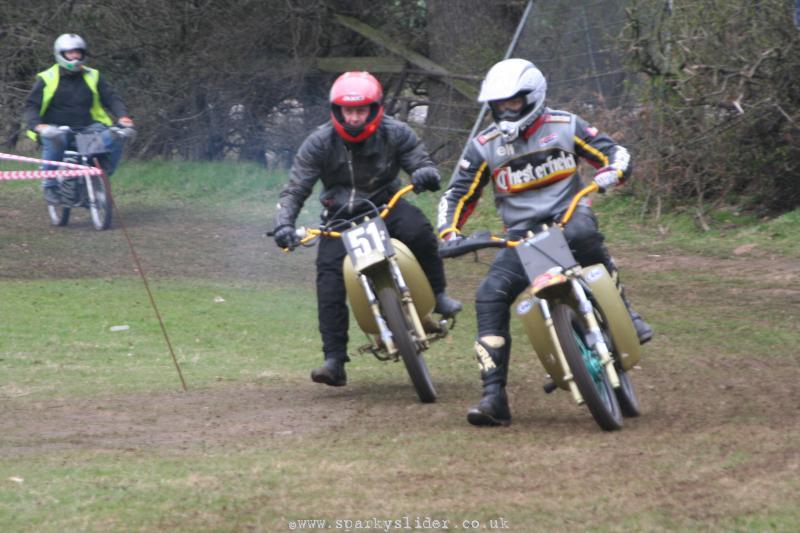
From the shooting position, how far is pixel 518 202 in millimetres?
7246

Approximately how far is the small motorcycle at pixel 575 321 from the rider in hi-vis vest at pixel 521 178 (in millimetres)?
174

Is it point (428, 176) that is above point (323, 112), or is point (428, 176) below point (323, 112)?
above

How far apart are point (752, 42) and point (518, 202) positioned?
310 inches

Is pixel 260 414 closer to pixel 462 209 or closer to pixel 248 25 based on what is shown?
pixel 462 209

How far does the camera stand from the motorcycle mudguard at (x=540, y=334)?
685 cm

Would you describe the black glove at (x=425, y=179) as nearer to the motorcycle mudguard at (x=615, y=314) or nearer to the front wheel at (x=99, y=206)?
the motorcycle mudguard at (x=615, y=314)

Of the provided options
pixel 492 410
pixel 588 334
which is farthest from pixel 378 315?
pixel 588 334

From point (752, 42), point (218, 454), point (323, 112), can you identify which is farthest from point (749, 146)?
point (218, 454)

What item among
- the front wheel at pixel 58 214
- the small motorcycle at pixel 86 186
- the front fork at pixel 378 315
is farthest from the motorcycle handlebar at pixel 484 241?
the front wheel at pixel 58 214

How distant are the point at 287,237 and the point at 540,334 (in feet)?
5.97

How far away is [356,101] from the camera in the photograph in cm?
800

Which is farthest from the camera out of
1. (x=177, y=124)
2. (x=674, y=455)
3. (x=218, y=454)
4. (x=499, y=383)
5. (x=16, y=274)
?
(x=177, y=124)

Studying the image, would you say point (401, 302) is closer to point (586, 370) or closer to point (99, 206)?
point (586, 370)

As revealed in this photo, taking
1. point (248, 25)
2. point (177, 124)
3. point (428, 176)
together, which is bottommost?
point (177, 124)
